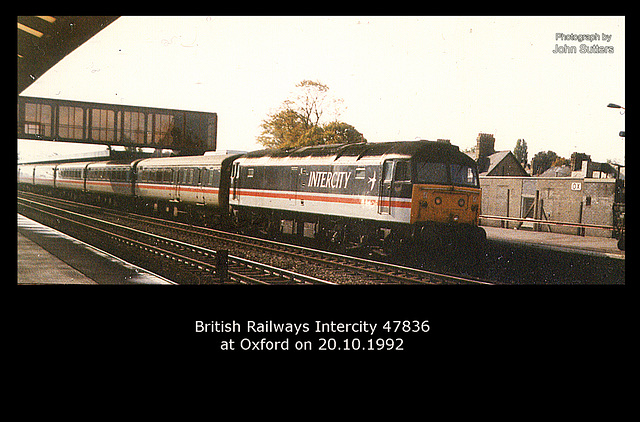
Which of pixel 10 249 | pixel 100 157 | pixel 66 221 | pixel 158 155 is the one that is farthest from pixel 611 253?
pixel 100 157

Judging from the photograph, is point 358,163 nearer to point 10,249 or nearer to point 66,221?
point 10,249

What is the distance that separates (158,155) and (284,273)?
11.5 meters

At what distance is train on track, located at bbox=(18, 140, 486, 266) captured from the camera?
38.2 ft

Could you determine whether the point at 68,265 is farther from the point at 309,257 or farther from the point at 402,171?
the point at 402,171

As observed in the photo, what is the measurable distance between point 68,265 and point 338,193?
6447 mm

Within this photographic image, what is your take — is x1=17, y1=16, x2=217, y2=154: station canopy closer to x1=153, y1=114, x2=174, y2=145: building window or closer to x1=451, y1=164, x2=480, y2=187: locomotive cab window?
x1=153, y1=114, x2=174, y2=145: building window

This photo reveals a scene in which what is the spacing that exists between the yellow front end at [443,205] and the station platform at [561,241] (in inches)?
128

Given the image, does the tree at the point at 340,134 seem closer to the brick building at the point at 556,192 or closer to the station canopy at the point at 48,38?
the brick building at the point at 556,192

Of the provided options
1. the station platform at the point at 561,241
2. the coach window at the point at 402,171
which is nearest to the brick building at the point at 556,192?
the station platform at the point at 561,241

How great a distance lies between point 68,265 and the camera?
11.4m

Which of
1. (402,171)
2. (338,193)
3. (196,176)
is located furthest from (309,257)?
(196,176)

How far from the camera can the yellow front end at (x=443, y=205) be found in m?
11.6

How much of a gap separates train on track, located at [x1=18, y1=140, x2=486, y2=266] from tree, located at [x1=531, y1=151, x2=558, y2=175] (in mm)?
1355
